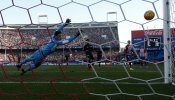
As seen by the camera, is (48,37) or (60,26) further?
(48,37)

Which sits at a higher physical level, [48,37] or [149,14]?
[149,14]

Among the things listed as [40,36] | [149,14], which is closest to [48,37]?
[40,36]

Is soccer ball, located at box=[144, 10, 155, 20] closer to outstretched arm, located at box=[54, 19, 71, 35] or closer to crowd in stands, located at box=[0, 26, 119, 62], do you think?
crowd in stands, located at box=[0, 26, 119, 62]

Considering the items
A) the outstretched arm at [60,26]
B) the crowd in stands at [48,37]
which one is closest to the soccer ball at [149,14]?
the crowd in stands at [48,37]

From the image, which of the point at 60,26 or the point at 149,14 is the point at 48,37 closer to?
the point at 60,26

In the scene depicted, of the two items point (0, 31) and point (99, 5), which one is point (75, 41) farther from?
point (0, 31)

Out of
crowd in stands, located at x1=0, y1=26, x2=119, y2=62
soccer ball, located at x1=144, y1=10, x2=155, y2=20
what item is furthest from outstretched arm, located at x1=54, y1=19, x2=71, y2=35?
soccer ball, located at x1=144, y1=10, x2=155, y2=20

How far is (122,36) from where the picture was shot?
3084 mm

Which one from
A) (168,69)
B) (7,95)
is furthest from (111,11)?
(168,69)

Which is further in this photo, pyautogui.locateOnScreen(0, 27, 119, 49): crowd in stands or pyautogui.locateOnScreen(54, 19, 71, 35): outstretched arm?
pyautogui.locateOnScreen(0, 27, 119, 49): crowd in stands

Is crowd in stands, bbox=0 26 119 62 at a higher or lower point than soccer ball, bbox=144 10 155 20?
lower

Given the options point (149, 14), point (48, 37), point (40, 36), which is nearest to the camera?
point (149, 14)

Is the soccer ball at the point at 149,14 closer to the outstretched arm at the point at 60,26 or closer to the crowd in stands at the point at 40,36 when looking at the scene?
the crowd in stands at the point at 40,36

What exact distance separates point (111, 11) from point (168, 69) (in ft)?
7.22
